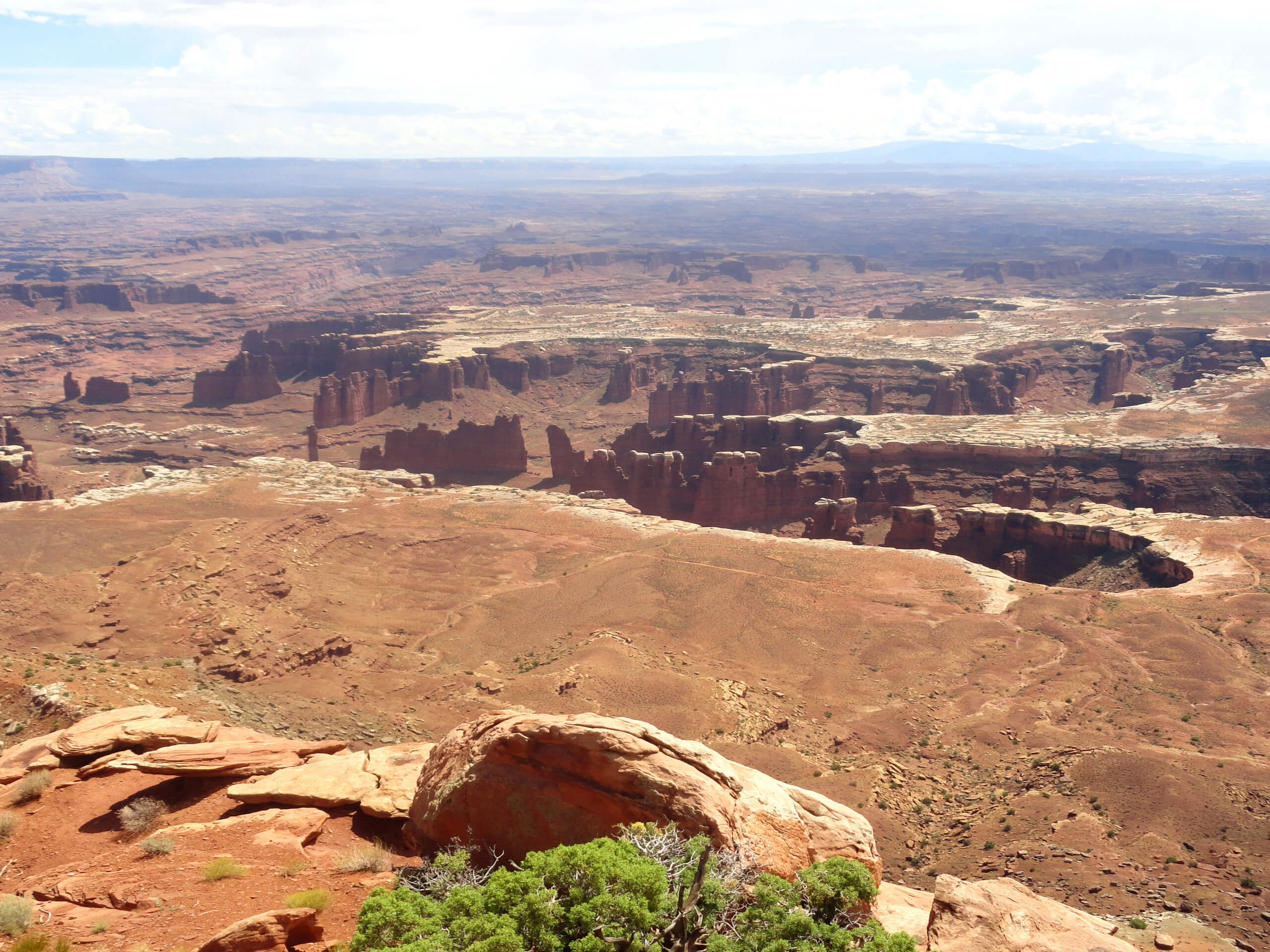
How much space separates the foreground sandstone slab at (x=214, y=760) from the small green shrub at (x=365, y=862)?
3827 millimetres

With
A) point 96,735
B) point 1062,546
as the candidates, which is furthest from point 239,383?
point 96,735

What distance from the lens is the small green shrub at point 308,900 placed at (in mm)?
11977

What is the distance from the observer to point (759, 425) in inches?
2685

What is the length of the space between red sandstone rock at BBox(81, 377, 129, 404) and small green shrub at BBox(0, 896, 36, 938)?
100072 mm

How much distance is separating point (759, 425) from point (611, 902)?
194ft

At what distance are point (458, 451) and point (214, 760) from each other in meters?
57.7

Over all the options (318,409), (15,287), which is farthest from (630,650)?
(15,287)

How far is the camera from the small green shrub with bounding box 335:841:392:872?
13.2 m

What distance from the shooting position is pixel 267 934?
10.7 metres

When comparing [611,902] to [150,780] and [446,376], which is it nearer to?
[150,780]

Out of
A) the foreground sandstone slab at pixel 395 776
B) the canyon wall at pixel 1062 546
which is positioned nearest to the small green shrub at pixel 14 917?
the foreground sandstone slab at pixel 395 776

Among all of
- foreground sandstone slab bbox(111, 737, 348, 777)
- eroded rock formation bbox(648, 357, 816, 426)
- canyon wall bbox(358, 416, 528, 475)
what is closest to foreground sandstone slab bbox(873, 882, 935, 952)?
foreground sandstone slab bbox(111, 737, 348, 777)

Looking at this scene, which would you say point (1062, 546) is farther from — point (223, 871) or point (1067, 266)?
point (1067, 266)

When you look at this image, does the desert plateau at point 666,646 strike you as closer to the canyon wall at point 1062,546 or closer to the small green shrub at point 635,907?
the canyon wall at point 1062,546
